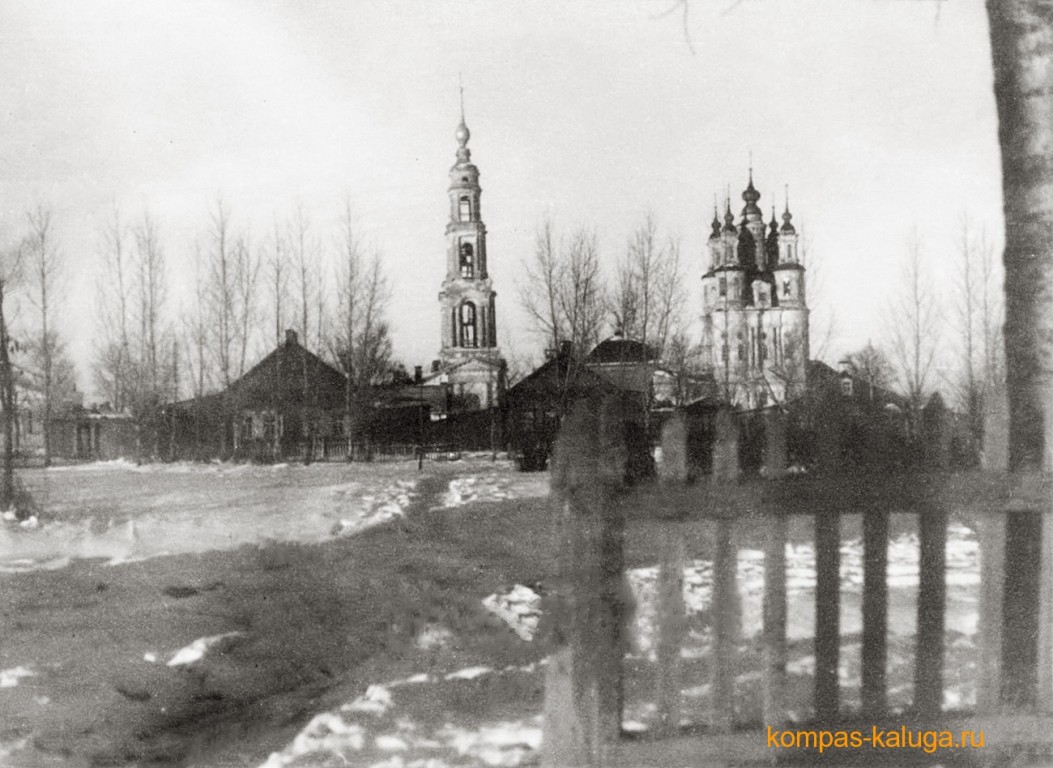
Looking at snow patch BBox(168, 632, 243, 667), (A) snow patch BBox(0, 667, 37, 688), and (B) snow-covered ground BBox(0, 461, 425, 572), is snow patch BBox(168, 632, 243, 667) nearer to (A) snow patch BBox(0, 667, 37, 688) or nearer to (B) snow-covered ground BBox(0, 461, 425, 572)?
(A) snow patch BBox(0, 667, 37, 688)

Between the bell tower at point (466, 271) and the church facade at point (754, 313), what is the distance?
1.16 metres

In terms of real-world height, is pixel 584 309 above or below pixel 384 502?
above

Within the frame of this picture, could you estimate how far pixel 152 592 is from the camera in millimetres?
5863

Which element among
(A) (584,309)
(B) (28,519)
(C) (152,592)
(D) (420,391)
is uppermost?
(A) (584,309)

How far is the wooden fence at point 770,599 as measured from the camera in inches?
108

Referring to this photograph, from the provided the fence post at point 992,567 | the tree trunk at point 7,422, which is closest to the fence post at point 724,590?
the fence post at point 992,567

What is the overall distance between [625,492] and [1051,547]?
1.62 metres

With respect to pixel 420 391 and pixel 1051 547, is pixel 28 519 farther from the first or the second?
pixel 1051 547

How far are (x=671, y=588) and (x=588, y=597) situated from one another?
0.29 m

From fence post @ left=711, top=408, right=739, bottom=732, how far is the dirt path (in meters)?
1.55

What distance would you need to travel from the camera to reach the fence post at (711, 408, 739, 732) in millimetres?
2773

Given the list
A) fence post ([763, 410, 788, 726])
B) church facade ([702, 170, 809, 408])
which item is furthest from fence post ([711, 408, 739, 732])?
church facade ([702, 170, 809, 408])

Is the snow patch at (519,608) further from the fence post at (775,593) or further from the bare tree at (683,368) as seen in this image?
the fence post at (775,593)

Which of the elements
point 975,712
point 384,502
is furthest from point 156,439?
point 975,712
